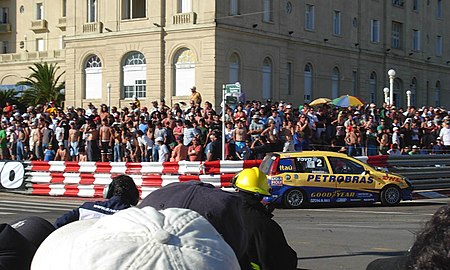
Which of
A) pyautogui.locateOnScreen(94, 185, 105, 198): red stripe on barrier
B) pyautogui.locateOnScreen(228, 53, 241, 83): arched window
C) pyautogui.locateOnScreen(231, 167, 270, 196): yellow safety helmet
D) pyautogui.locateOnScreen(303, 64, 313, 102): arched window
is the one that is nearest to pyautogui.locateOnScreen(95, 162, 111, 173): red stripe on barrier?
pyautogui.locateOnScreen(94, 185, 105, 198): red stripe on barrier

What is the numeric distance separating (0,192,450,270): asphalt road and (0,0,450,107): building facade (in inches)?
836

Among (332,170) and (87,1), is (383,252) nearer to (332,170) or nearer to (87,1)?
(332,170)

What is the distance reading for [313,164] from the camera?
18.4 meters

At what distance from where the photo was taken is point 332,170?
1844 centimetres

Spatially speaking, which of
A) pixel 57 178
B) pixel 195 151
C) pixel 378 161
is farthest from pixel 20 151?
pixel 378 161

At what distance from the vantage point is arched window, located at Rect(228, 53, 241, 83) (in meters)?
41.3

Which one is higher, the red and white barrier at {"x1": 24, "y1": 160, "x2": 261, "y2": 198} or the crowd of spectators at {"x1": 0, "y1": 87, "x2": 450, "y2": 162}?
the crowd of spectators at {"x1": 0, "y1": 87, "x2": 450, "y2": 162}

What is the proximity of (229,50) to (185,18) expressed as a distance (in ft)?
10.5

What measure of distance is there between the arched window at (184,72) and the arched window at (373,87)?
694 inches

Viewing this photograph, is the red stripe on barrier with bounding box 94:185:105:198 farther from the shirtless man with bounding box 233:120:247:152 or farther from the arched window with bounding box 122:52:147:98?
the arched window with bounding box 122:52:147:98

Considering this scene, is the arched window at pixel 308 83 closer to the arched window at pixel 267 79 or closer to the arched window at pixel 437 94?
the arched window at pixel 267 79

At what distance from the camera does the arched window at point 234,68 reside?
41.3m

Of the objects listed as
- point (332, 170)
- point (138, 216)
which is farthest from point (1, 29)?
point (138, 216)

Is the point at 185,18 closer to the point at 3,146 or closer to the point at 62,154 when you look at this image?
the point at 3,146
